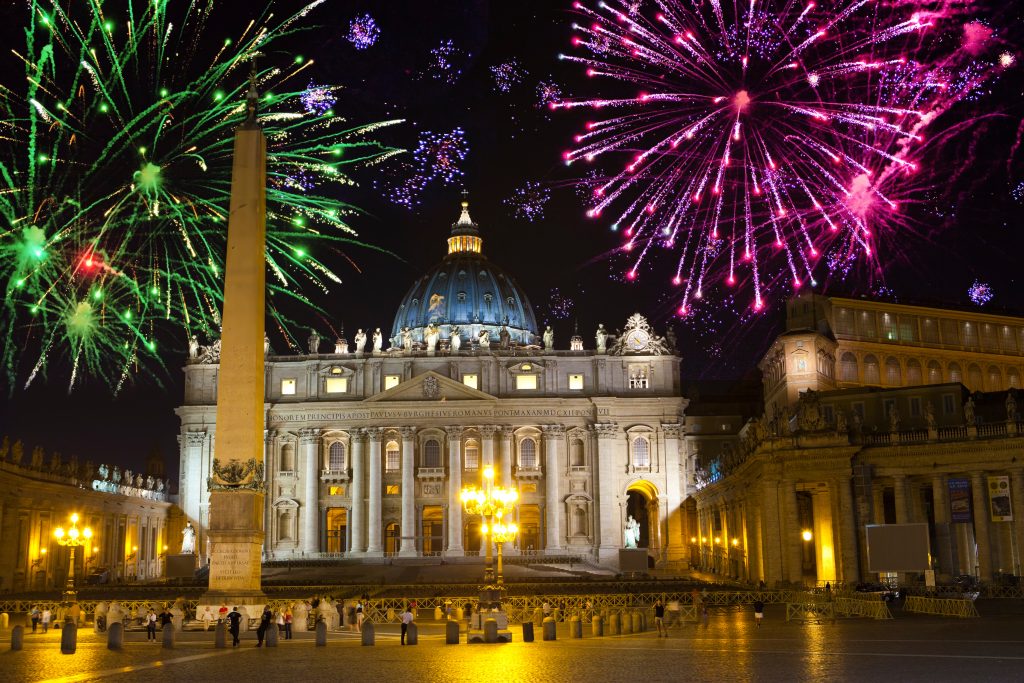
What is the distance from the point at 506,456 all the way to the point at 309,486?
54.3ft

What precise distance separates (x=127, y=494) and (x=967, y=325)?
198 ft

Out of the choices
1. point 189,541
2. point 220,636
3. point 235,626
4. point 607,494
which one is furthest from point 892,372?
point 220,636

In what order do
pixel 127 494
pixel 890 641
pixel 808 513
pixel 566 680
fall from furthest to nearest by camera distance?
pixel 127 494, pixel 808 513, pixel 890 641, pixel 566 680

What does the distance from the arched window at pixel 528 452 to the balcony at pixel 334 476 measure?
14624 millimetres

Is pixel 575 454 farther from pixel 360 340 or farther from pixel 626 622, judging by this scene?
pixel 626 622

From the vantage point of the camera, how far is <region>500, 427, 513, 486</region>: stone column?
90.8m

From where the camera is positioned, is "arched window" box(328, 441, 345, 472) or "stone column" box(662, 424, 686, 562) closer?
"stone column" box(662, 424, 686, 562)

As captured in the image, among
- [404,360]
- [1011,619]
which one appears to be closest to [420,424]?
[404,360]

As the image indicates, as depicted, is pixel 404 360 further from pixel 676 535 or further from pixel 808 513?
pixel 808 513

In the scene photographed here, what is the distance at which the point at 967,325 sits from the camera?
248 ft

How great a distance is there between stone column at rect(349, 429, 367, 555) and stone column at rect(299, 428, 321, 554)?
124 inches

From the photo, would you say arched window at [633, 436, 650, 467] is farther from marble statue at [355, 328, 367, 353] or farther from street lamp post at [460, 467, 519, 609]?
street lamp post at [460, 467, 519, 609]

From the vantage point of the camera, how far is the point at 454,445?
91.0m

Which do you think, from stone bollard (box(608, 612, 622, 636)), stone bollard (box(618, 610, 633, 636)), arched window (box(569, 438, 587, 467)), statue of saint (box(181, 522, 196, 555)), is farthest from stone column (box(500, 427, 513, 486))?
stone bollard (box(608, 612, 622, 636))
